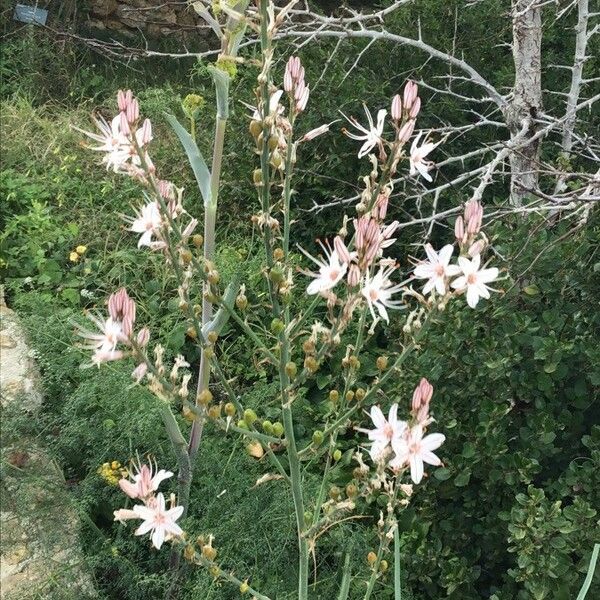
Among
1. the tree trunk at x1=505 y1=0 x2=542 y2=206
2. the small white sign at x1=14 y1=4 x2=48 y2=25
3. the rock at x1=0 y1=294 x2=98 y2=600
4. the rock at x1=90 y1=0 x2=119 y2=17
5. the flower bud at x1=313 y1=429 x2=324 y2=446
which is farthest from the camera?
the rock at x1=90 y1=0 x2=119 y2=17

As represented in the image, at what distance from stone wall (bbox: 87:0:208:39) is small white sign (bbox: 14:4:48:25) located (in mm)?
726

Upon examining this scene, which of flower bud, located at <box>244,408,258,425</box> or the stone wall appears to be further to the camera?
the stone wall

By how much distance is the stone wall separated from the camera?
290 inches

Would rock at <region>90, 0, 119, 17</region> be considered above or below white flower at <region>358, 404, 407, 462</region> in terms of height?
below

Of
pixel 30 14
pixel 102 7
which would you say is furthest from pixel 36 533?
pixel 102 7

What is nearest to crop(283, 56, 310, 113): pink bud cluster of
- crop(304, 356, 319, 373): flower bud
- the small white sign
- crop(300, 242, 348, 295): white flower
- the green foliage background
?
crop(300, 242, 348, 295): white flower

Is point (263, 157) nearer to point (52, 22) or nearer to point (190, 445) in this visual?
point (190, 445)

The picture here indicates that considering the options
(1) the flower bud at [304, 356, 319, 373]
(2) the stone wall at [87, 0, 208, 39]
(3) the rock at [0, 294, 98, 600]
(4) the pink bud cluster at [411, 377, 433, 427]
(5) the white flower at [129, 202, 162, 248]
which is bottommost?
(3) the rock at [0, 294, 98, 600]

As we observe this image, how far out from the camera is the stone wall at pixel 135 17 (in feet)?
24.2

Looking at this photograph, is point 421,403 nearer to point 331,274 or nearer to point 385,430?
point 385,430

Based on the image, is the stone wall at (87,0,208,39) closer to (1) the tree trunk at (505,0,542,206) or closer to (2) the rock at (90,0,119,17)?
(2) the rock at (90,0,119,17)

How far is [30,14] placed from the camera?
6559mm

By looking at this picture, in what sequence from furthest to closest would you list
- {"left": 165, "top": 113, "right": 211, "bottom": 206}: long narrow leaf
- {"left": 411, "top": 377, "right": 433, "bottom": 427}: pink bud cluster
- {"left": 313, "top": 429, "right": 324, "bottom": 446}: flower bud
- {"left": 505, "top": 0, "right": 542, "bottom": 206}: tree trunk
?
{"left": 505, "top": 0, "right": 542, "bottom": 206}: tree trunk → {"left": 165, "top": 113, "right": 211, "bottom": 206}: long narrow leaf → {"left": 313, "top": 429, "right": 324, "bottom": 446}: flower bud → {"left": 411, "top": 377, "right": 433, "bottom": 427}: pink bud cluster

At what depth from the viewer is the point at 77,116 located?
17.7ft
